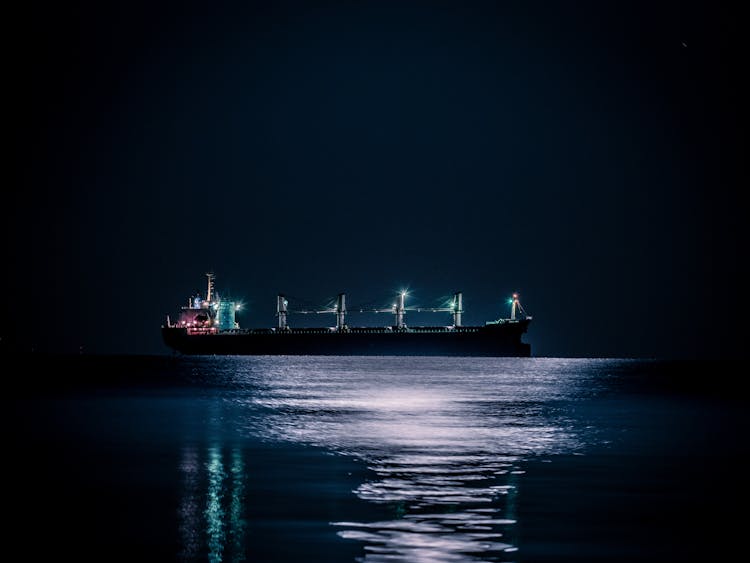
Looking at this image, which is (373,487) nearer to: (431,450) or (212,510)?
(212,510)

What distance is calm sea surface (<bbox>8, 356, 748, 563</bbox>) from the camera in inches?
489

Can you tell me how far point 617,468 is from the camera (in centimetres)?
2147

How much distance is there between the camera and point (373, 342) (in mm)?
185500

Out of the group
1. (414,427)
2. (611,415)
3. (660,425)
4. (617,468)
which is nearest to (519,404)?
(611,415)

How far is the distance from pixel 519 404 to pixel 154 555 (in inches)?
1453

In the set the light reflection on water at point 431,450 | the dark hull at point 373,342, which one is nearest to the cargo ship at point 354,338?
the dark hull at point 373,342

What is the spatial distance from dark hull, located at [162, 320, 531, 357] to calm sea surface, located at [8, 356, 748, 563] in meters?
141

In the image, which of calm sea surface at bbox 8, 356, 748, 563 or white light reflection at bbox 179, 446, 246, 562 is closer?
white light reflection at bbox 179, 446, 246, 562

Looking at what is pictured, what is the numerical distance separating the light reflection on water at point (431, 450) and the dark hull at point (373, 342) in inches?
4973

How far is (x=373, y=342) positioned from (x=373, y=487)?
551ft

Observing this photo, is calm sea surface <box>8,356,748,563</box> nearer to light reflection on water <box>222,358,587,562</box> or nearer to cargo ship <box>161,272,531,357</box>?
light reflection on water <box>222,358,587,562</box>

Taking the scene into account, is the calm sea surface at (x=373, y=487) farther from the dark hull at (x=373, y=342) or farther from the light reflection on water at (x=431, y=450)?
the dark hull at (x=373, y=342)

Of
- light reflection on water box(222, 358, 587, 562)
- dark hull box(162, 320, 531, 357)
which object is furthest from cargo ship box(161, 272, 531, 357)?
light reflection on water box(222, 358, 587, 562)

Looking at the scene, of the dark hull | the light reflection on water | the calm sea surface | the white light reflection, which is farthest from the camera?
the dark hull
